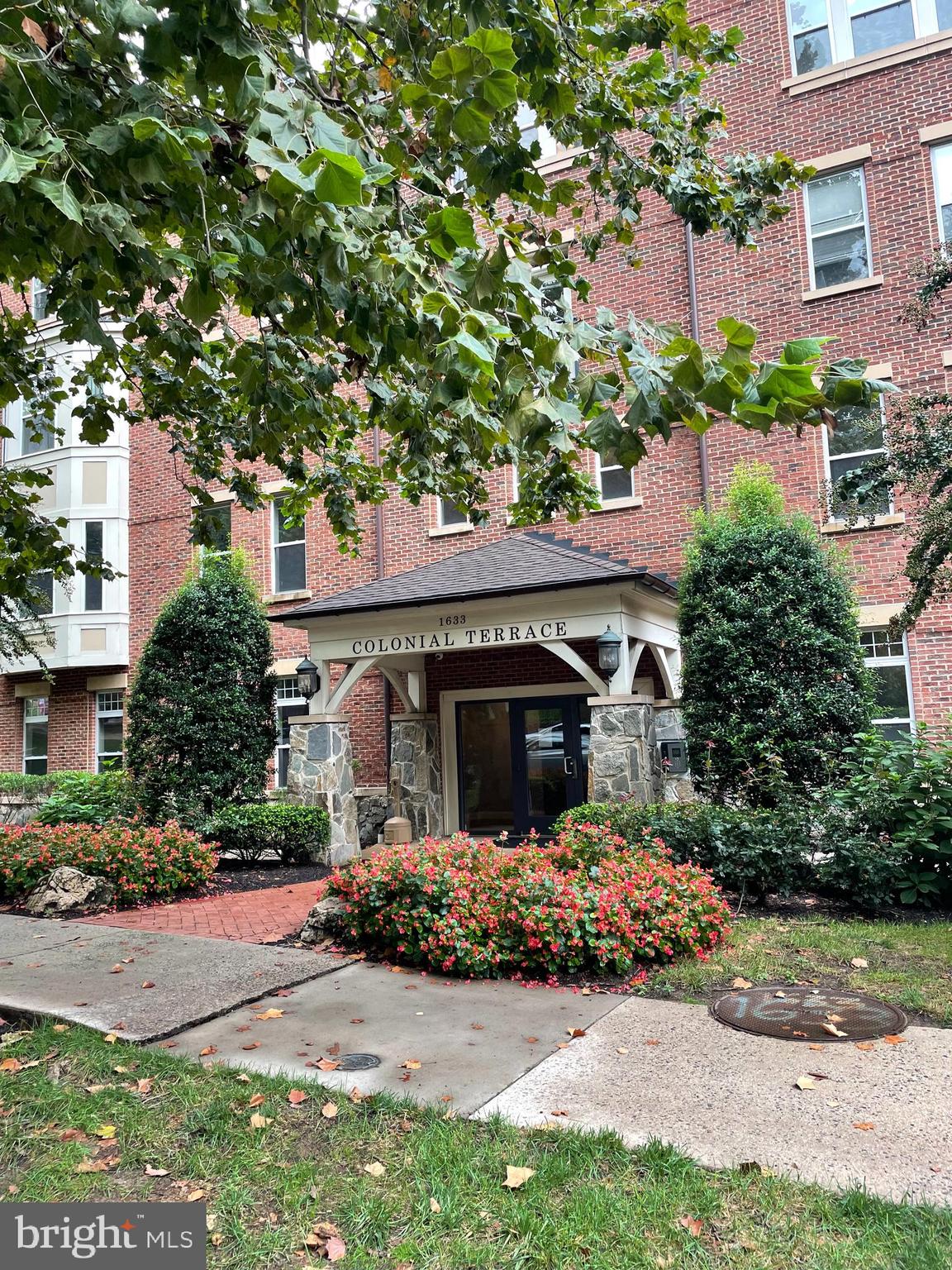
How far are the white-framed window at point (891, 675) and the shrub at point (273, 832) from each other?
7.67 metres

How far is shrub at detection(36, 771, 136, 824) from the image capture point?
38.7ft

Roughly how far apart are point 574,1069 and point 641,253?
12563 mm

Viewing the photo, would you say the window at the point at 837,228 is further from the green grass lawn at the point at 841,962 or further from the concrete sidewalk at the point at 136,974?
the concrete sidewalk at the point at 136,974

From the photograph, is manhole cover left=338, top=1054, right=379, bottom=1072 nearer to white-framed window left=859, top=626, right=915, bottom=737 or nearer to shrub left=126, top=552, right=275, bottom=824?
shrub left=126, top=552, right=275, bottom=824

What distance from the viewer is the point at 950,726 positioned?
26.6 ft

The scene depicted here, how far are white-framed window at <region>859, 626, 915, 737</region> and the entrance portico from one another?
263 cm

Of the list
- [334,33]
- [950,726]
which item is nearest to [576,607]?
[950,726]

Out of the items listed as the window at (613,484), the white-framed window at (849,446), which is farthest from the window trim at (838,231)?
the window at (613,484)

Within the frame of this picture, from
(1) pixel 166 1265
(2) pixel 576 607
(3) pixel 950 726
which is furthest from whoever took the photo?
(2) pixel 576 607

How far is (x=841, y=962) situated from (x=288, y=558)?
12.4m

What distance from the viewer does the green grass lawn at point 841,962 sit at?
5442mm

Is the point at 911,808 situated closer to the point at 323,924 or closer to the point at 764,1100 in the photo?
the point at 764,1100

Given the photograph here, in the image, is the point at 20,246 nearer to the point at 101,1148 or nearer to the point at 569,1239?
the point at 101,1148

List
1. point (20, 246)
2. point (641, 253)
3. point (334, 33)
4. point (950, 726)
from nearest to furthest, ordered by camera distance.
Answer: point (20, 246) → point (334, 33) → point (950, 726) → point (641, 253)
